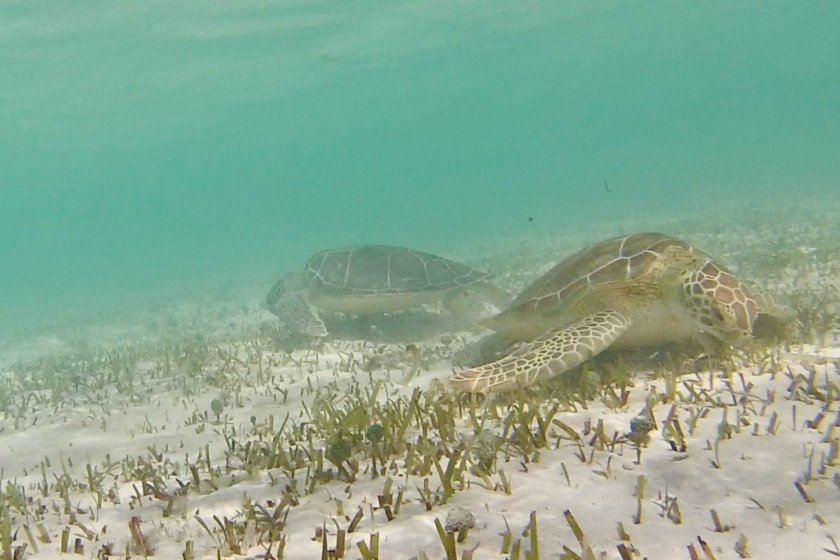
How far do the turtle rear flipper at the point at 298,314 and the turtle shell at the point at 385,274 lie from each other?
389 mm

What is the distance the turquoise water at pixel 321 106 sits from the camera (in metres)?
31.0

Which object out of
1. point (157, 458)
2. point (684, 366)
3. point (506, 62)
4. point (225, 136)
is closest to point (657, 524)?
point (684, 366)

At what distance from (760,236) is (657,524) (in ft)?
45.3

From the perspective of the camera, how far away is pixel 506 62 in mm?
61344

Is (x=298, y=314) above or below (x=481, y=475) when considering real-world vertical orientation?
above

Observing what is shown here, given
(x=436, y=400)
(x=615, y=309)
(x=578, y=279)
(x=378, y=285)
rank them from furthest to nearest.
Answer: (x=378, y=285) < (x=578, y=279) < (x=615, y=309) < (x=436, y=400)

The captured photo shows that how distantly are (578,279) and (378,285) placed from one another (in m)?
4.62

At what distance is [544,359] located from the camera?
15.5 ft

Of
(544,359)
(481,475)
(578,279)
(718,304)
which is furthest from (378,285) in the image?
(481,475)

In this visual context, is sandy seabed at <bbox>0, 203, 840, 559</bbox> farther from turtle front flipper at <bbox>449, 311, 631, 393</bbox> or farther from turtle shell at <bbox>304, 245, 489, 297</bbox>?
turtle shell at <bbox>304, 245, 489, 297</bbox>

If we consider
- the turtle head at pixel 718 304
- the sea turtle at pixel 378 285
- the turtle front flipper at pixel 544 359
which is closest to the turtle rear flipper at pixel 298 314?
the sea turtle at pixel 378 285

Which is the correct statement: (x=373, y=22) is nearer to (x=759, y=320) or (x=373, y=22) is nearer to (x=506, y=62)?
(x=506, y=62)

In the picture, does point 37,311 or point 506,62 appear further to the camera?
point 506,62

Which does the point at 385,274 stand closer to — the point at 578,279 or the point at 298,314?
the point at 298,314
